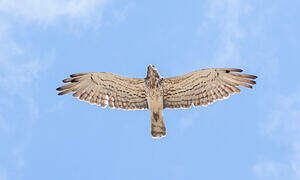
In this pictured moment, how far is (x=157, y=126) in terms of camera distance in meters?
17.6

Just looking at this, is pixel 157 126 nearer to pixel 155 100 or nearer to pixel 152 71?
pixel 155 100

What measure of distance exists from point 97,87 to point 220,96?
413 centimetres

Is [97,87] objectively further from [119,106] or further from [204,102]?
[204,102]

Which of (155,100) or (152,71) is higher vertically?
(152,71)

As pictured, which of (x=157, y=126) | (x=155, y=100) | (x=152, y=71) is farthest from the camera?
(x=155, y=100)

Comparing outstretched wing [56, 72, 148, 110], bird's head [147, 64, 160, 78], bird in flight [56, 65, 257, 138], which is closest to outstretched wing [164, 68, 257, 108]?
bird in flight [56, 65, 257, 138]

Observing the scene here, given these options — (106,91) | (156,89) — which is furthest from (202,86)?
(106,91)

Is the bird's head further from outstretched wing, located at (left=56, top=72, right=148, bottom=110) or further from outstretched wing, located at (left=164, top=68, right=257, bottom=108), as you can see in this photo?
outstretched wing, located at (left=56, top=72, right=148, bottom=110)

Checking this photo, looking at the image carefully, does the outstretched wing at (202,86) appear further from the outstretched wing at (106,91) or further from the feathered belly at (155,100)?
the outstretched wing at (106,91)

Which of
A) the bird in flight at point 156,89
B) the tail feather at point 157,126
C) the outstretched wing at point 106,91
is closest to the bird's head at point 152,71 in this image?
the bird in flight at point 156,89

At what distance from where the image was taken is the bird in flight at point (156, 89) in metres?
17.6

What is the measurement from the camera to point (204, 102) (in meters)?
17.8

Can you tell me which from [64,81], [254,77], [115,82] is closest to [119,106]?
[115,82]

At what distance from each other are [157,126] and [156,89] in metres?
1.22
